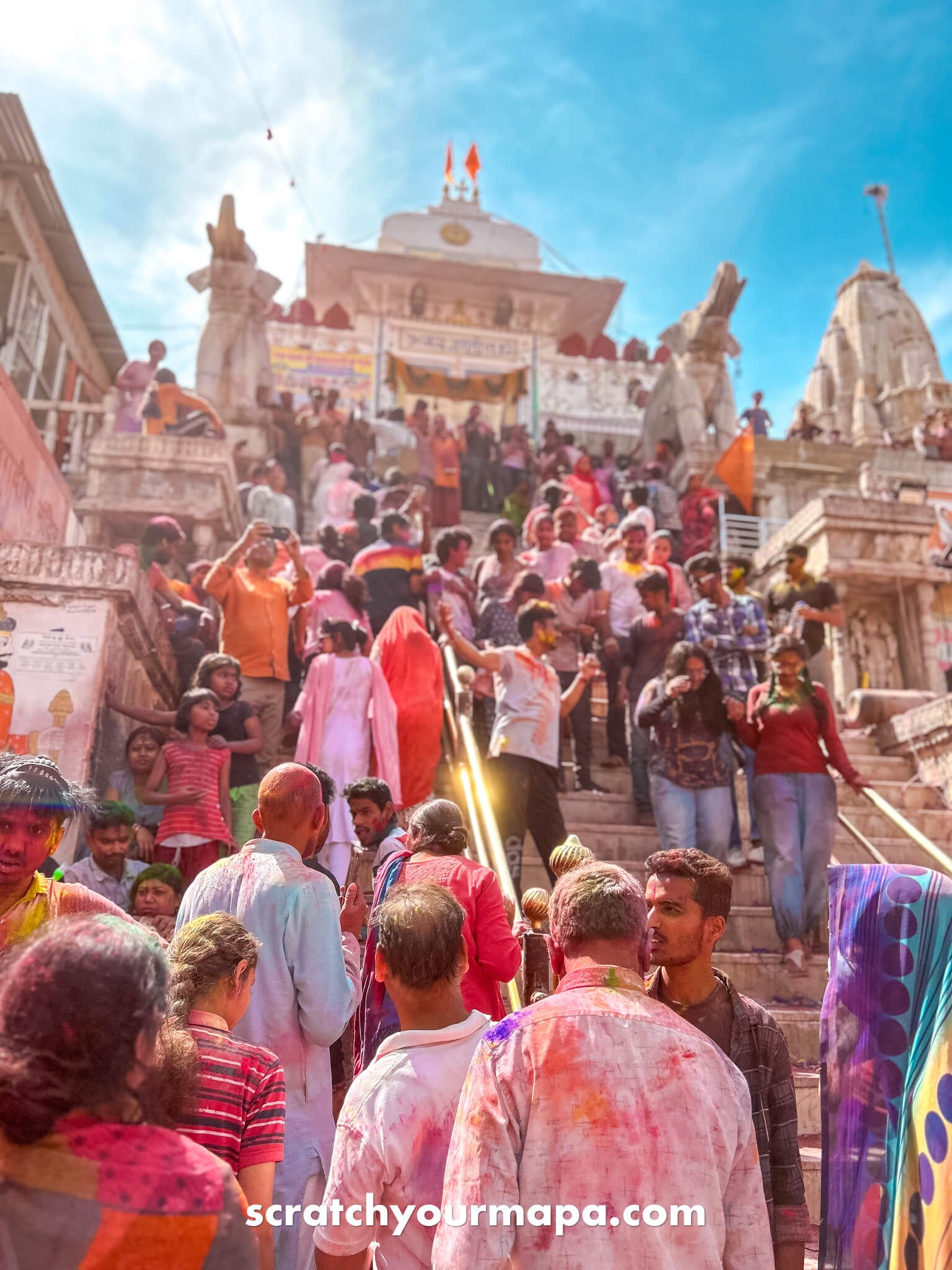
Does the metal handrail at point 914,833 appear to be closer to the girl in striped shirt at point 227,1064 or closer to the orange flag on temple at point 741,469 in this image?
the girl in striped shirt at point 227,1064

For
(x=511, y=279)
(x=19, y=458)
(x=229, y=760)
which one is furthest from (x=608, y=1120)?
(x=511, y=279)

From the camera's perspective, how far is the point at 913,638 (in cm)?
1133

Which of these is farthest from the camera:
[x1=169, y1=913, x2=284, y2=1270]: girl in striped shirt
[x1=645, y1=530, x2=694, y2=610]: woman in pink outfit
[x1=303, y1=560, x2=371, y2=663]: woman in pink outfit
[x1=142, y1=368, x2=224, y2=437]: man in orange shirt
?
[x1=142, y1=368, x2=224, y2=437]: man in orange shirt

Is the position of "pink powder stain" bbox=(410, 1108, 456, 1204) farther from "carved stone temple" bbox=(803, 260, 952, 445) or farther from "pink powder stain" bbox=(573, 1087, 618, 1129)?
"carved stone temple" bbox=(803, 260, 952, 445)

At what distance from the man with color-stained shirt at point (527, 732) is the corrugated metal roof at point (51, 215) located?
512 inches

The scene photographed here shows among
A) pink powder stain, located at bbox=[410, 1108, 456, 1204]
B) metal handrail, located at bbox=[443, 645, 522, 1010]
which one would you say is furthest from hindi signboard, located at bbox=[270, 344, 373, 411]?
pink powder stain, located at bbox=[410, 1108, 456, 1204]

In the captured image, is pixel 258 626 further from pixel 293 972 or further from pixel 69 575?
pixel 293 972

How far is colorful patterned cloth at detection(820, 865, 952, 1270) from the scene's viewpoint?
204 cm

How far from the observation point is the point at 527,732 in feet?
18.2

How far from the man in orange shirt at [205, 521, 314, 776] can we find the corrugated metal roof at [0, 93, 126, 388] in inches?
452

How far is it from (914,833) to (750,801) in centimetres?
97

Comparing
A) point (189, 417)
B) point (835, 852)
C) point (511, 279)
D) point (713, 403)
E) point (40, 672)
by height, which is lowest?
point (835, 852)

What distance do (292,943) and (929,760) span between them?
6374mm

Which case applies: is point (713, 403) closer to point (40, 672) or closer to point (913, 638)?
point (913, 638)
